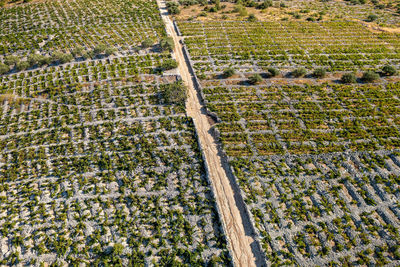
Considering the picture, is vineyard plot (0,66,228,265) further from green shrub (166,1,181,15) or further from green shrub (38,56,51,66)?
green shrub (166,1,181,15)

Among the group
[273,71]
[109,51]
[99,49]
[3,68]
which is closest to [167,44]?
[109,51]

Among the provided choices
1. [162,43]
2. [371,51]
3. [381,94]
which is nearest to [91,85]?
[162,43]

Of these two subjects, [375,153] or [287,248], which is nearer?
[287,248]

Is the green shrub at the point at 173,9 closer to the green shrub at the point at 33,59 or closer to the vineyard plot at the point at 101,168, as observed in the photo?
the vineyard plot at the point at 101,168

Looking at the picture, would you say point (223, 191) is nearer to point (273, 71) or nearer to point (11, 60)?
point (273, 71)

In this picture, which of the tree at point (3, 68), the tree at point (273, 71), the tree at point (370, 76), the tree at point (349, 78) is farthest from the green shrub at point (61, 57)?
the tree at point (370, 76)

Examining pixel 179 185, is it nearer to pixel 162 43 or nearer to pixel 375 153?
pixel 375 153
